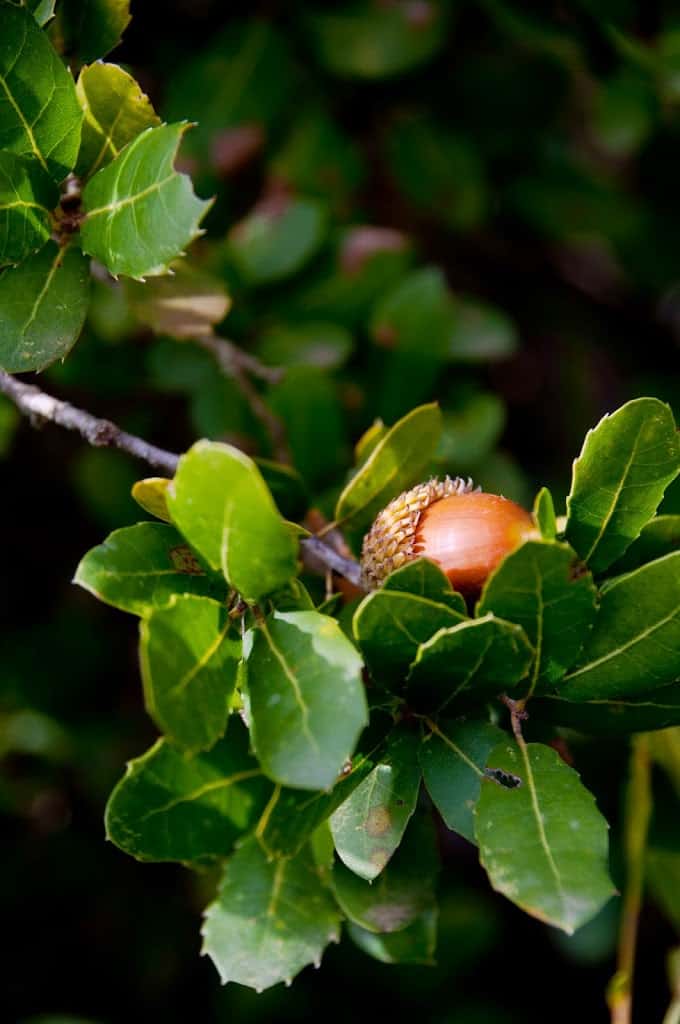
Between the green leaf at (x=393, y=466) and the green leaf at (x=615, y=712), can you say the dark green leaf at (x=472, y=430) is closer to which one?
the green leaf at (x=393, y=466)

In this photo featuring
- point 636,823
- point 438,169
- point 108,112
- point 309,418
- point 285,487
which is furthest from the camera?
point 438,169

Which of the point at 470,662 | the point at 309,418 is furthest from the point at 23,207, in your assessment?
the point at 309,418

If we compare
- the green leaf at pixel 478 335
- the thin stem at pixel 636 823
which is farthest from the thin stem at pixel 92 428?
the green leaf at pixel 478 335

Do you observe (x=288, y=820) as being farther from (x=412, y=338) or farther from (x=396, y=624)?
(x=412, y=338)

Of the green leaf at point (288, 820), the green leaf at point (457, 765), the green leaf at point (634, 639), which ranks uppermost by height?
the green leaf at point (634, 639)

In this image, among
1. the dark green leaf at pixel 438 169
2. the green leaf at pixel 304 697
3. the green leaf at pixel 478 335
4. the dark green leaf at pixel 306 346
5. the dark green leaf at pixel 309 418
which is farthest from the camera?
the dark green leaf at pixel 438 169

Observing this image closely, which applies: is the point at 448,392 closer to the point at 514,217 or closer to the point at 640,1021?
the point at 514,217

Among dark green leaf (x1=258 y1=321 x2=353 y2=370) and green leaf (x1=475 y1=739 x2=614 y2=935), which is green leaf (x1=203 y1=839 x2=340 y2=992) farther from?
dark green leaf (x1=258 y1=321 x2=353 y2=370)

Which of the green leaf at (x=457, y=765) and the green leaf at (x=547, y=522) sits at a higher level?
the green leaf at (x=547, y=522)
